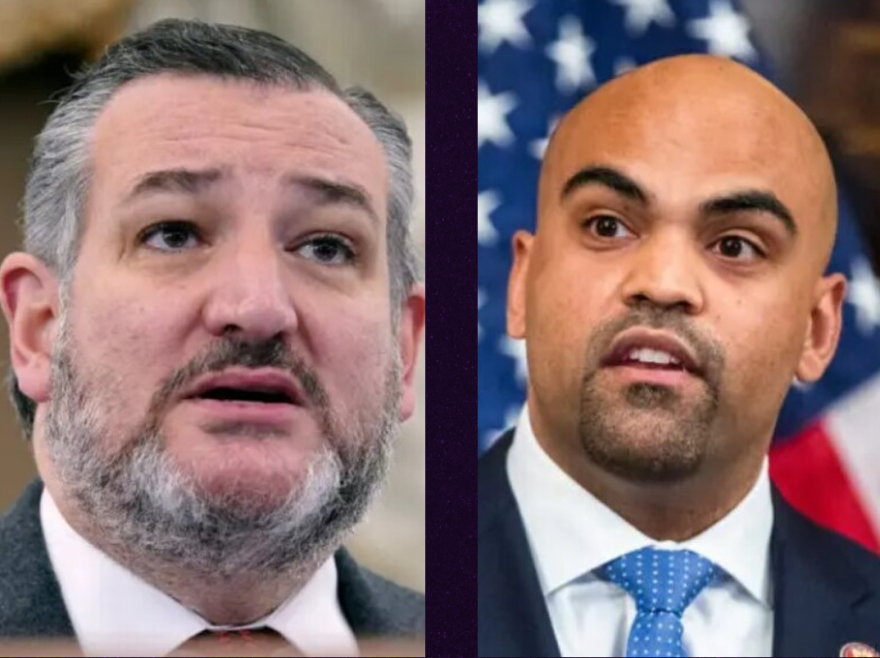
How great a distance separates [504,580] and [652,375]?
0.31 meters

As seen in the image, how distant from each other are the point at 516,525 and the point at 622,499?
5.2 inches

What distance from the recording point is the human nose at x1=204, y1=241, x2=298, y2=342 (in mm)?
1634

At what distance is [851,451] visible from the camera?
5.80 ft

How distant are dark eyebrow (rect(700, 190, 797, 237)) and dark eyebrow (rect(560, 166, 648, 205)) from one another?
0.08 meters

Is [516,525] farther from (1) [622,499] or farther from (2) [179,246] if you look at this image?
(2) [179,246]

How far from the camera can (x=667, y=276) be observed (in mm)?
1693

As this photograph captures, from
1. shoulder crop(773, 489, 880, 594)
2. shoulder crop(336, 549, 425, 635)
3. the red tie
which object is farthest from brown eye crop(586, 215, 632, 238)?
the red tie

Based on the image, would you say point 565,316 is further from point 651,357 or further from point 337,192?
point 337,192

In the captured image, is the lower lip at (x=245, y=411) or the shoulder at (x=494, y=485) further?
the shoulder at (x=494, y=485)

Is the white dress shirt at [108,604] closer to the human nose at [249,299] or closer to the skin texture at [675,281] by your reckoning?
the human nose at [249,299]

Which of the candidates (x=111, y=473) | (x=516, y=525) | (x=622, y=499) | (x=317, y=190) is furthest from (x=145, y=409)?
(x=622, y=499)

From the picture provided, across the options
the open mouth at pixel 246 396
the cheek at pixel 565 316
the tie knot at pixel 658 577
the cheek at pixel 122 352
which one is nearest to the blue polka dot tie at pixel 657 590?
the tie knot at pixel 658 577

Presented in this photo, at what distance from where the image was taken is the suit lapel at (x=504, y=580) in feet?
5.63

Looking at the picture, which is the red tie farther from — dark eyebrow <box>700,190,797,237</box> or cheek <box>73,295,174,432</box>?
dark eyebrow <box>700,190,797,237</box>
